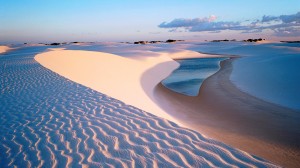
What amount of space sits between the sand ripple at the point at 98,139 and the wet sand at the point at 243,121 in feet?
6.58

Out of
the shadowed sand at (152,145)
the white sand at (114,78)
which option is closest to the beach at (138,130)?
the shadowed sand at (152,145)

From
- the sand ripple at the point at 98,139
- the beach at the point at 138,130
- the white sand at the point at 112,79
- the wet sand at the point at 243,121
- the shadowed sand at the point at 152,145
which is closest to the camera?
the shadowed sand at the point at 152,145

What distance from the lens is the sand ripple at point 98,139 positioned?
3.91m

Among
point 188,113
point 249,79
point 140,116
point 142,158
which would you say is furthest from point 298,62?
point 142,158

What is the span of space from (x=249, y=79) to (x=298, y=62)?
4.23 m

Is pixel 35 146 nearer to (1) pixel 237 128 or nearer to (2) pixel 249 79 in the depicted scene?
(1) pixel 237 128

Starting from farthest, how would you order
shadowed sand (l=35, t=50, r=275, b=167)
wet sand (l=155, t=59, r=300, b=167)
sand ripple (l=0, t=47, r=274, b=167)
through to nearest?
1. wet sand (l=155, t=59, r=300, b=167)
2. sand ripple (l=0, t=47, r=274, b=167)
3. shadowed sand (l=35, t=50, r=275, b=167)

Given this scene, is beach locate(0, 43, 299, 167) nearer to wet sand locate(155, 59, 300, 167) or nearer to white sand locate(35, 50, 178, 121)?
wet sand locate(155, 59, 300, 167)

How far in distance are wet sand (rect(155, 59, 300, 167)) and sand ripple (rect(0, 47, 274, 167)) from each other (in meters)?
2.01

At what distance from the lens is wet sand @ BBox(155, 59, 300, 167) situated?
5.79 metres

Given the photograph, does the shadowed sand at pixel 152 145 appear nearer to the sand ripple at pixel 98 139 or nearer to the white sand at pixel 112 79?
the sand ripple at pixel 98 139

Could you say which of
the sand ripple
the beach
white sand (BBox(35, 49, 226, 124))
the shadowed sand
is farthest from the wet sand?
the sand ripple

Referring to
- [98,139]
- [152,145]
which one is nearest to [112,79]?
[98,139]

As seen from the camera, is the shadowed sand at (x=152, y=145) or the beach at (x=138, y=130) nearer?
the shadowed sand at (x=152, y=145)
